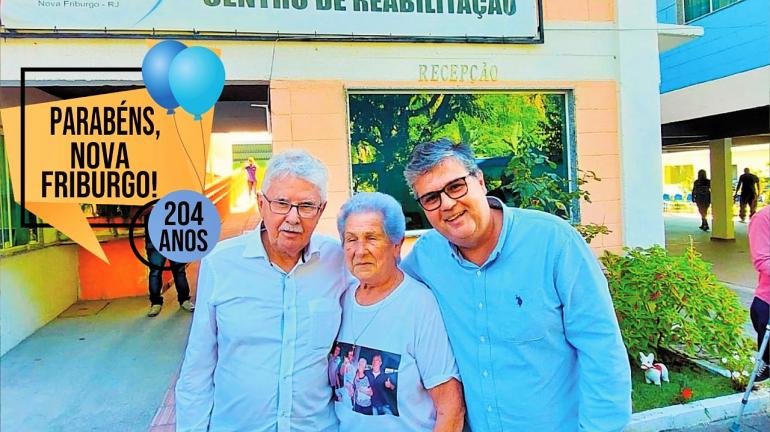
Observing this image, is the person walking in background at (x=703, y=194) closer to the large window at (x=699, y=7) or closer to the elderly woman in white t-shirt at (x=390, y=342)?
the large window at (x=699, y=7)

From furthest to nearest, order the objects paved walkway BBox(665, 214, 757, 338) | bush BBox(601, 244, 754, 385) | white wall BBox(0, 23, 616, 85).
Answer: paved walkway BBox(665, 214, 757, 338), white wall BBox(0, 23, 616, 85), bush BBox(601, 244, 754, 385)

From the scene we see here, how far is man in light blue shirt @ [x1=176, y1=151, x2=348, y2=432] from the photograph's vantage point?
5.90ft

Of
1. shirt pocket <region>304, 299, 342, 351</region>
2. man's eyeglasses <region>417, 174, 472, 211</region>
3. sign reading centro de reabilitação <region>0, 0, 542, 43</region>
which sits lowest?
shirt pocket <region>304, 299, 342, 351</region>

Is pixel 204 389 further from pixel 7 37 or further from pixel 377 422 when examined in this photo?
pixel 7 37

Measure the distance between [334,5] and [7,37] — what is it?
282 centimetres

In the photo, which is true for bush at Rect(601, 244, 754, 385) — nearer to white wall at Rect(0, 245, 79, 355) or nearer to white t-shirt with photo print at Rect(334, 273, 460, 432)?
white t-shirt with photo print at Rect(334, 273, 460, 432)

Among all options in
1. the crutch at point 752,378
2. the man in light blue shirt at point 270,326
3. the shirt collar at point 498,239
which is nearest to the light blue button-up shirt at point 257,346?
the man in light blue shirt at point 270,326

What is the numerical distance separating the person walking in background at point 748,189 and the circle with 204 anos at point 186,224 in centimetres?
1439

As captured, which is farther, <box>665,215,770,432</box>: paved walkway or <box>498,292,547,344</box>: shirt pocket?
<box>665,215,770,432</box>: paved walkway

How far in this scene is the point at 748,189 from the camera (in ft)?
45.5

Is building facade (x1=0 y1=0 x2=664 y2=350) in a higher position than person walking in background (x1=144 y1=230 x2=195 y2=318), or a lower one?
higher

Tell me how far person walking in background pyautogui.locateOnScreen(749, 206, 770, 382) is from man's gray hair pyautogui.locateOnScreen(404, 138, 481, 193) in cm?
276

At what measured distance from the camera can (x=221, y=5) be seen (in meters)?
4.64

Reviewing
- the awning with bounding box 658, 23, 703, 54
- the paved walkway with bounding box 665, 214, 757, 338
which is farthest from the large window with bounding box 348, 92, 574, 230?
the paved walkway with bounding box 665, 214, 757, 338
